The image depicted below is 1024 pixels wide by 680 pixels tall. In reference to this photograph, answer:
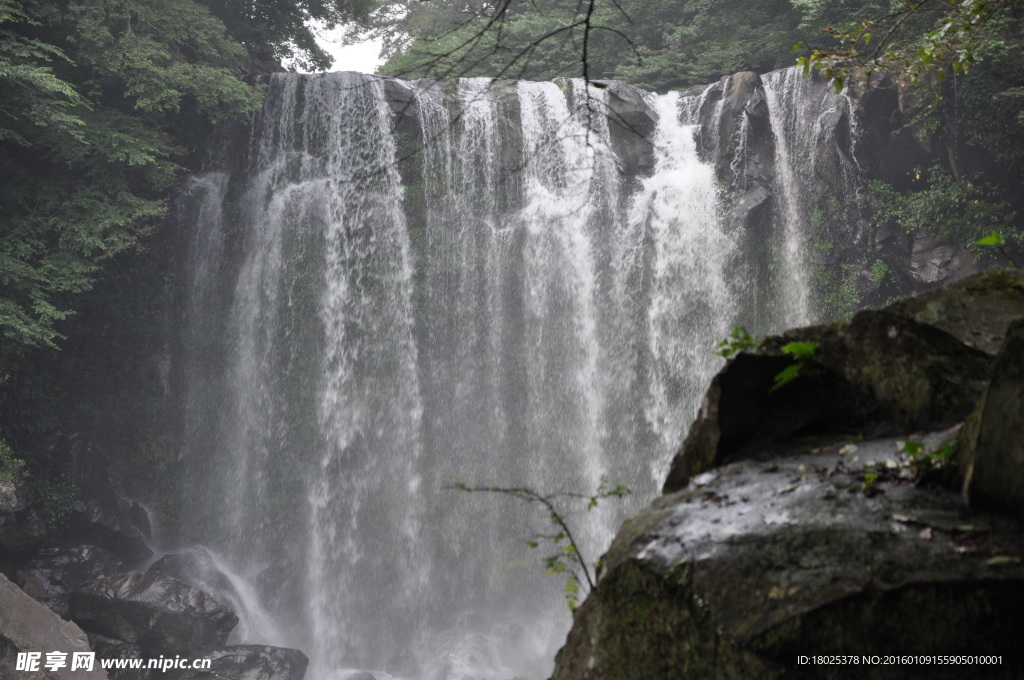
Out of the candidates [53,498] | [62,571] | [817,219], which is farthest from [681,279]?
[62,571]

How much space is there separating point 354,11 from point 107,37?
555 cm

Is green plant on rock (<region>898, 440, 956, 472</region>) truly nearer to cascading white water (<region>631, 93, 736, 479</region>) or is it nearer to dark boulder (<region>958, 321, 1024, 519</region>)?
dark boulder (<region>958, 321, 1024, 519</region>)

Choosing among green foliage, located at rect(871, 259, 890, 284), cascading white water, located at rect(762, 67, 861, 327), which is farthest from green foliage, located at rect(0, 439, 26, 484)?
green foliage, located at rect(871, 259, 890, 284)

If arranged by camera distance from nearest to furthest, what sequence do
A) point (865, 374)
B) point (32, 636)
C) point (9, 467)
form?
point (865, 374) → point (32, 636) → point (9, 467)

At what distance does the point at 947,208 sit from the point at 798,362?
35.3ft

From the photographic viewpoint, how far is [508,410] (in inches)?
515

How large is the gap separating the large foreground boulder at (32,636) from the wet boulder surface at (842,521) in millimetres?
7764

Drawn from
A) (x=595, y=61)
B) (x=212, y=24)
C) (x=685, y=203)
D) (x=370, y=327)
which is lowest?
(x=370, y=327)

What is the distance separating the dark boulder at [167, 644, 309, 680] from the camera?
9.38 m

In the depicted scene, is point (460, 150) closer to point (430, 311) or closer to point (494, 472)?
point (430, 311)

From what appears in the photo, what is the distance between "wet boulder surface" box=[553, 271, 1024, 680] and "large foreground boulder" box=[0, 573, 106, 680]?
25.5 ft

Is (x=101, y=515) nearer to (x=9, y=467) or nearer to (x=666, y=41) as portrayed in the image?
(x=9, y=467)

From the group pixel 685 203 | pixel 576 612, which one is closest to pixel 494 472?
pixel 685 203

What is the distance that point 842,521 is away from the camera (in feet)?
6.92
